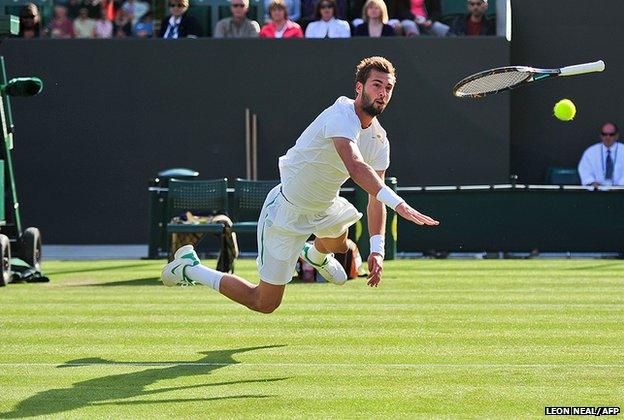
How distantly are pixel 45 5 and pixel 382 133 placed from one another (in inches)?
538

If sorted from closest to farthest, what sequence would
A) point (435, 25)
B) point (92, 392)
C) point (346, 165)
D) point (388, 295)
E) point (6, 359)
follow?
point (92, 392) < point (346, 165) < point (6, 359) < point (388, 295) < point (435, 25)

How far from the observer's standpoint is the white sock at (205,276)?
28.3 ft

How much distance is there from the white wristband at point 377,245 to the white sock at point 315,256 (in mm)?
1688

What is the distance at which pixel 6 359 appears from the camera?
840 centimetres

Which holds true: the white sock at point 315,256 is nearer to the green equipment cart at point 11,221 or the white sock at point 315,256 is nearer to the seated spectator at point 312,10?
the green equipment cart at point 11,221

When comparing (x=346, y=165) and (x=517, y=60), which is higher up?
(x=517, y=60)

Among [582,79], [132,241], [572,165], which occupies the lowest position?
[132,241]

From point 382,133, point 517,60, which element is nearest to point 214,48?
point 517,60

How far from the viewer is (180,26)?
2103 cm

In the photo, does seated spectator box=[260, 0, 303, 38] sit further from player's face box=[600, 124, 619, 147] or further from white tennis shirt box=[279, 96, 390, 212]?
white tennis shirt box=[279, 96, 390, 212]

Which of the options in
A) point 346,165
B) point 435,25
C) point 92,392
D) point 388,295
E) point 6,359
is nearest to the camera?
point 92,392

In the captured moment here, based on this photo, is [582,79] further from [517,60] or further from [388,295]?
[388,295]

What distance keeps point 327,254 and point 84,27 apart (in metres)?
12.9

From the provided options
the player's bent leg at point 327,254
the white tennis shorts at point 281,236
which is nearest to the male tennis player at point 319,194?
the white tennis shorts at point 281,236
